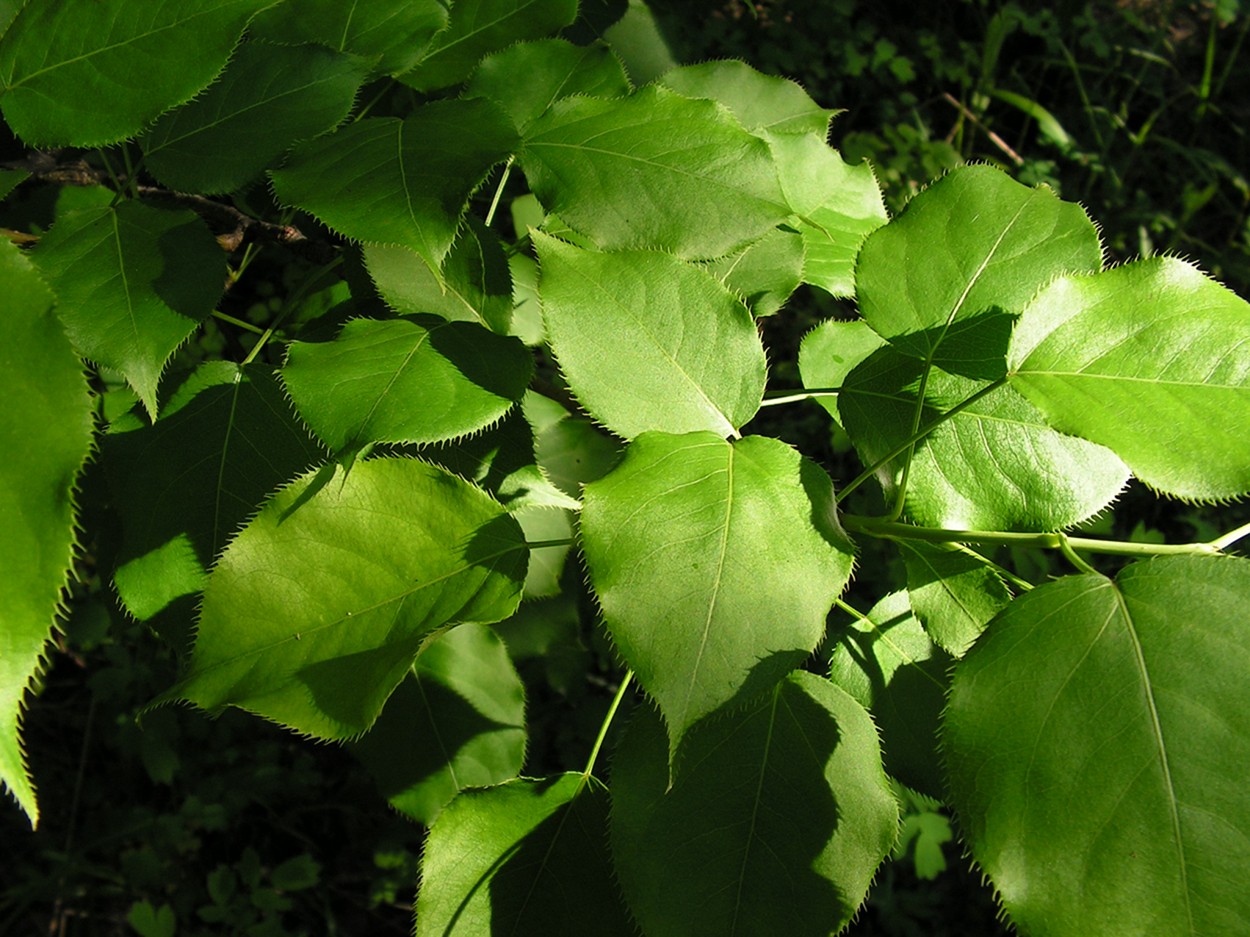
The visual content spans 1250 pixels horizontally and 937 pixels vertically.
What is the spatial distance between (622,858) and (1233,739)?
42cm

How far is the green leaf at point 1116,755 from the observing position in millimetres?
588

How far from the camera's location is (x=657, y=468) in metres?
0.66

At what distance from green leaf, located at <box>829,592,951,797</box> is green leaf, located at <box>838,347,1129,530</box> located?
130mm

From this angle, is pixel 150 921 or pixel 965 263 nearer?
pixel 965 263

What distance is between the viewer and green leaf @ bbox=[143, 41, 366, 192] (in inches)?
30.9

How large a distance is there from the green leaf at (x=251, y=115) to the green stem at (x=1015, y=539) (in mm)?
526

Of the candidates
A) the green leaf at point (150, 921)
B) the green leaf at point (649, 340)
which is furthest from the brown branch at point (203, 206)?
the green leaf at point (150, 921)

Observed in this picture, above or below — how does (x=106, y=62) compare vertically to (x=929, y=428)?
above

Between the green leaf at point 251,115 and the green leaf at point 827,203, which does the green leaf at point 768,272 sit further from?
the green leaf at point 251,115

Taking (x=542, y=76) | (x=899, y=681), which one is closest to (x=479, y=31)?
(x=542, y=76)

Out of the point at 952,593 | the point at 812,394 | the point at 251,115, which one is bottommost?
the point at 952,593

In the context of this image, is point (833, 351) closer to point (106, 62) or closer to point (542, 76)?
point (542, 76)

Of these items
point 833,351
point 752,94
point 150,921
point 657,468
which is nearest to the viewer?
point 657,468

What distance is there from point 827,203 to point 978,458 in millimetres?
340
